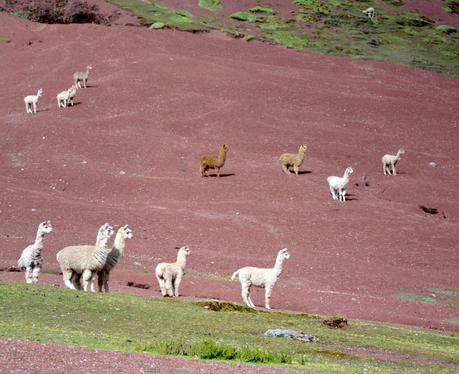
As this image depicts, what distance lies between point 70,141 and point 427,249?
70.2ft

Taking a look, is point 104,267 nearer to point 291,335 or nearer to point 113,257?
point 113,257

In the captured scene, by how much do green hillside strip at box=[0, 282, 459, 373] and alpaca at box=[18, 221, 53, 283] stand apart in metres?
1.36

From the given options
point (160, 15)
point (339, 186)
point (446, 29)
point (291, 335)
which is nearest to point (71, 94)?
point (339, 186)

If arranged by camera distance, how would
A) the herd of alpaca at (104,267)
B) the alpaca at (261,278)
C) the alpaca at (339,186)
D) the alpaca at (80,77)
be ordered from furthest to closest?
the alpaca at (80,77)
the alpaca at (339,186)
the alpaca at (261,278)
the herd of alpaca at (104,267)

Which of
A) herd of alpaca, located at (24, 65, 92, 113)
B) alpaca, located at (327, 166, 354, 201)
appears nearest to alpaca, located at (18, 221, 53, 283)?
alpaca, located at (327, 166, 354, 201)

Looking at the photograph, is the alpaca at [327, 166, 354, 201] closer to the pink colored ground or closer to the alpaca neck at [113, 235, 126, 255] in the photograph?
the pink colored ground

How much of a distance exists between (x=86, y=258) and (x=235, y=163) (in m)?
26.7

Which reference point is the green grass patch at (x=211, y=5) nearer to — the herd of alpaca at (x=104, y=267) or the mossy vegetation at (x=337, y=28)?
the mossy vegetation at (x=337, y=28)

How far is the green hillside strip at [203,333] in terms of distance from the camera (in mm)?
14781

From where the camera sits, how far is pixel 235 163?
47688mm

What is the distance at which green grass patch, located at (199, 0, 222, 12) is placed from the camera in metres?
79.4

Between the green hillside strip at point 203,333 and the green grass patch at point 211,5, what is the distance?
5967 cm

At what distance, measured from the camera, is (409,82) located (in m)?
66.8

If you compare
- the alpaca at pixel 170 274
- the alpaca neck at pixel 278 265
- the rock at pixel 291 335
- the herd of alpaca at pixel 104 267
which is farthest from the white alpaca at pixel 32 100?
the rock at pixel 291 335
